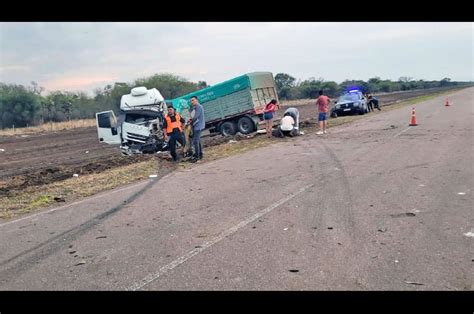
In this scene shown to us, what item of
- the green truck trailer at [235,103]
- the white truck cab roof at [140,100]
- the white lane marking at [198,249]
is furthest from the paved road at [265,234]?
the green truck trailer at [235,103]

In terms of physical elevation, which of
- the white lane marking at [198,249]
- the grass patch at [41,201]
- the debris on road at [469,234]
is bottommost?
the debris on road at [469,234]

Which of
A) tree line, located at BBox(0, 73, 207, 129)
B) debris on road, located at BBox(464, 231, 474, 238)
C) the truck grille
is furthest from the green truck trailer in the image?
tree line, located at BBox(0, 73, 207, 129)

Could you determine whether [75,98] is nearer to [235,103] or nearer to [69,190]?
[235,103]

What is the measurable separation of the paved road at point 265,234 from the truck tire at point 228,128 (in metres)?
11.6

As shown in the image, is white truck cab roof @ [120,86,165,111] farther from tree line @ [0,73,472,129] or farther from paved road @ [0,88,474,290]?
tree line @ [0,73,472,129]

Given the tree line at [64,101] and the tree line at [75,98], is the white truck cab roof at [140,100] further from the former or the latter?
the tree line at [64,101]

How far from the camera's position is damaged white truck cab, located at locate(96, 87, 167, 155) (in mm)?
16953

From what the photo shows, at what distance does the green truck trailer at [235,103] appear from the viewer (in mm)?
21141

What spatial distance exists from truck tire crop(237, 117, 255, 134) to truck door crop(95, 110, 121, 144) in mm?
6473

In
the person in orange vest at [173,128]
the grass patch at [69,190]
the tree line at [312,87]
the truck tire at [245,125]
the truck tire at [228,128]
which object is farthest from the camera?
the tree line at [312,87]
